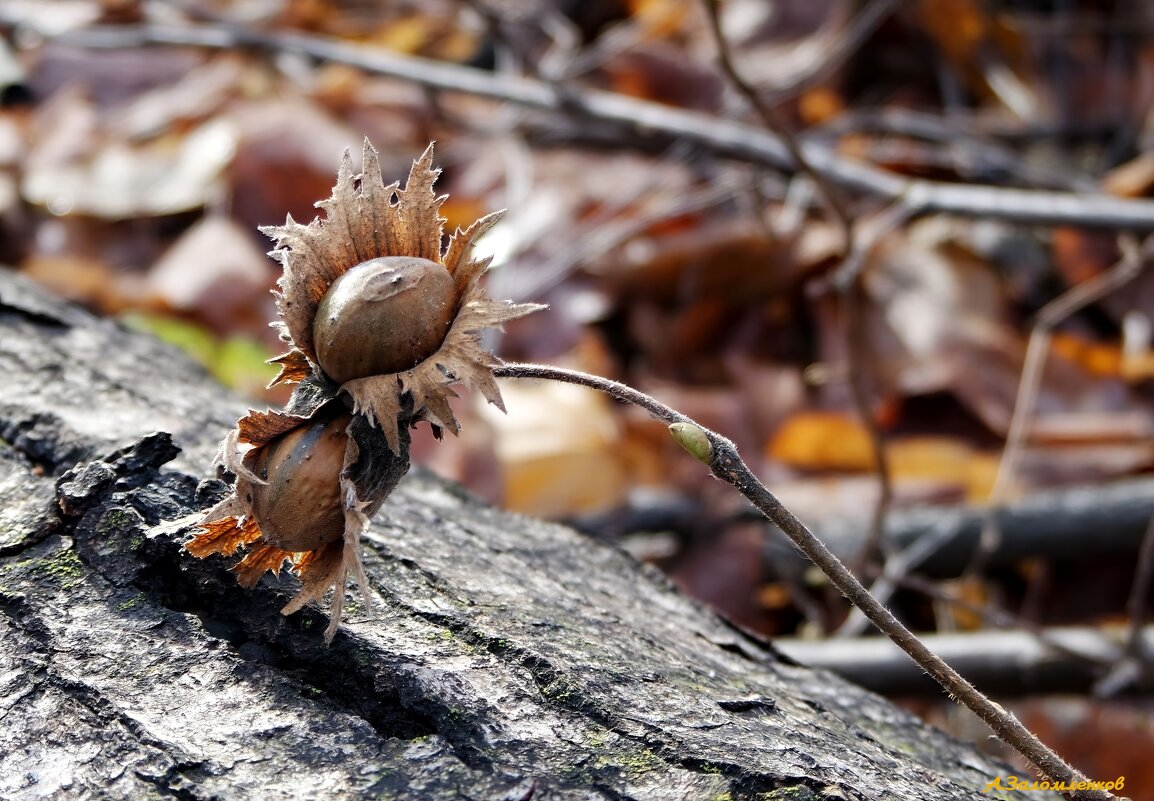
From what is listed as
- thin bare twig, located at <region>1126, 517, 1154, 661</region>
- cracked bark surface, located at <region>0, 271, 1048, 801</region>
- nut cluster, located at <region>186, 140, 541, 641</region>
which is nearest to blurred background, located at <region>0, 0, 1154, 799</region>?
thin bare twig, located at <region>1126, 517, 1154, 661</region>

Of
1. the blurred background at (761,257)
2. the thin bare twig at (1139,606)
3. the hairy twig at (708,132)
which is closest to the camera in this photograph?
the thin bare twig at (1139,606)

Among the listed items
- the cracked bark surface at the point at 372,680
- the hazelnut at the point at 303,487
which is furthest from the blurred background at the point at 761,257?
the hazelnut at the point at 303,487

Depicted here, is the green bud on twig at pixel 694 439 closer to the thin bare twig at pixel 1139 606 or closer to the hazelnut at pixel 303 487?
the hazelnut at pixel 303 487

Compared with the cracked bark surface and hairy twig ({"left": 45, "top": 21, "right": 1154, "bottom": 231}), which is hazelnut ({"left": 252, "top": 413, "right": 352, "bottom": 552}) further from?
hairy twig ({"left": 45, "top": 21, "right": 1154, "bottom": 231})

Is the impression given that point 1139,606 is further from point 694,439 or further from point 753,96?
point 694,439

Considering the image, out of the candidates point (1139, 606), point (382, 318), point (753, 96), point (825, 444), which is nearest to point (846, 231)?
point (753, 96)

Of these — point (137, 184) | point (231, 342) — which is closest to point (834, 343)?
point (231, 342)

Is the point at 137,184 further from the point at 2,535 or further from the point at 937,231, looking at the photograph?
the point at 2,535
